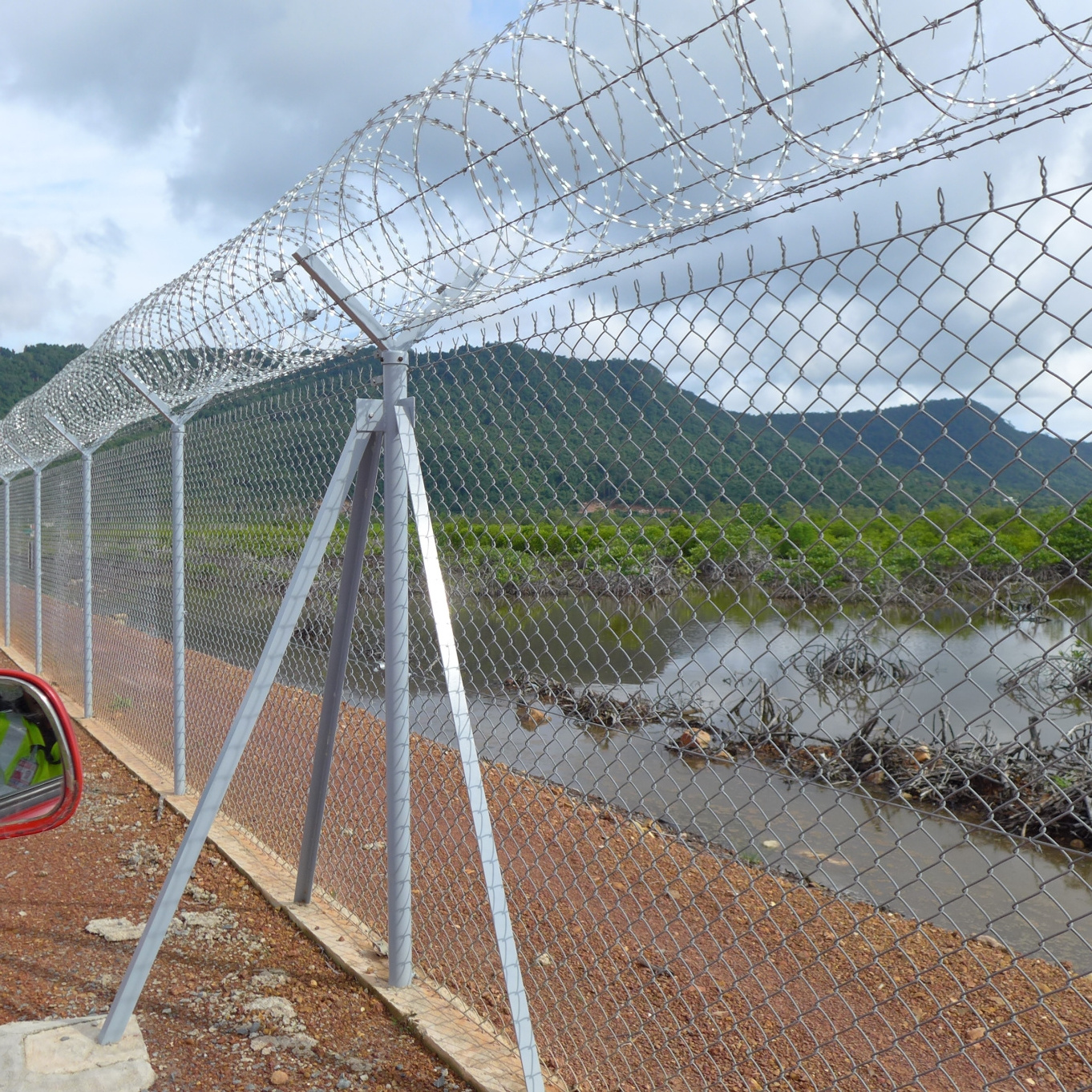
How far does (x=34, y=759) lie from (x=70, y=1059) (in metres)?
1.29

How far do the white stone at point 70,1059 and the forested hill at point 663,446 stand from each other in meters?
1.91

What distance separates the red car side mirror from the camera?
77.6 inches

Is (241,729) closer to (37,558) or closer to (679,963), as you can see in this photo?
(679,963)

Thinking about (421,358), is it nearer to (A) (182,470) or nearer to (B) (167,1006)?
(B) (167,1006)

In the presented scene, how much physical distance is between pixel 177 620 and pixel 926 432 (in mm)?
4590

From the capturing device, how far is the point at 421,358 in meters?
3.25

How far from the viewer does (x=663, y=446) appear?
7.66 feet

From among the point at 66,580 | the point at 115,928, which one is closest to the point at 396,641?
the point at 115,928

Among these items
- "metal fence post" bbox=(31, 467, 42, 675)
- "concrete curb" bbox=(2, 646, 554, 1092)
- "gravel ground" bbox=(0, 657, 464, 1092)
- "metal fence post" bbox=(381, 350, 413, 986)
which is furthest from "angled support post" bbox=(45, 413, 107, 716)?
"metal fence post" bbox=(381, 350, 413, 986)

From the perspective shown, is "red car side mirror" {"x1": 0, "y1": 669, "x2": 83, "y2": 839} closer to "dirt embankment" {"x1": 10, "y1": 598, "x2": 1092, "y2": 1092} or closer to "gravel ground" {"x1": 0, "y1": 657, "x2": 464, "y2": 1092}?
"gravel ground" {"x1": 0, "y1": 657, "x2": 464, "y2": 1092}

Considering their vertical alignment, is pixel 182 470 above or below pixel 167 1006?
above

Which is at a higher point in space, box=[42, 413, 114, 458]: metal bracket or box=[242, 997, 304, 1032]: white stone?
box=[42, 413, 114, 458]: metal bracket

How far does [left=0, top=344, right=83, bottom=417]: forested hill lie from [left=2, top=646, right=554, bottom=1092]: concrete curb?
36.7 meters

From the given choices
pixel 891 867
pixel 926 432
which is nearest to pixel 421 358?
pixel 926 432
